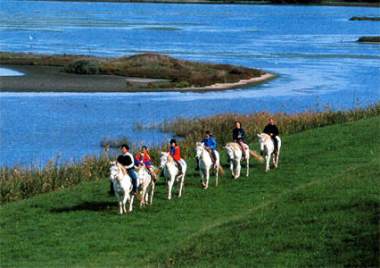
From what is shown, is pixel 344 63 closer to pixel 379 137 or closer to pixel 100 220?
pixel 379 137

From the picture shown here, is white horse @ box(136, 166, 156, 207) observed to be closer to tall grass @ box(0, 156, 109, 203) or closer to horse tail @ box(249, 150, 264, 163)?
tall grass @ box(0, 156, 109, 203)

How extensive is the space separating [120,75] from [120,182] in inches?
2495

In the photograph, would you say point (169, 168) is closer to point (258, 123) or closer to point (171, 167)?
point (171, 167)

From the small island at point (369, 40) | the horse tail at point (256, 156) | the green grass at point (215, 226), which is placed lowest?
the green grass at point (215, 226)

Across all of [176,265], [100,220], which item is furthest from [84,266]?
[100,220]

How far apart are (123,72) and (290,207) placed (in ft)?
223

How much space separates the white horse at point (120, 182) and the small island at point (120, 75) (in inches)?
2037

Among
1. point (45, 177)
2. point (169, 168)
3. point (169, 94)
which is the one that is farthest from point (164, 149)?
point (169, 94)

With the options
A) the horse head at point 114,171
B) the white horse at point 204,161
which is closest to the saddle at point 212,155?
the white horse at point 204,161

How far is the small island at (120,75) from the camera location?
276 ft

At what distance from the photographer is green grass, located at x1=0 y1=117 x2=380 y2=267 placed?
22688mm

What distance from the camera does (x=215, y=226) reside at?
26312 mm

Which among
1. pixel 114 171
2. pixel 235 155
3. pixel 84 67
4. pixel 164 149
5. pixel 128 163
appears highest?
pixel 84 67

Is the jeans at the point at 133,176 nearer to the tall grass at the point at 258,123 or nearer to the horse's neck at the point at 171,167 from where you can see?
the horse's neck at the point at 171,167
